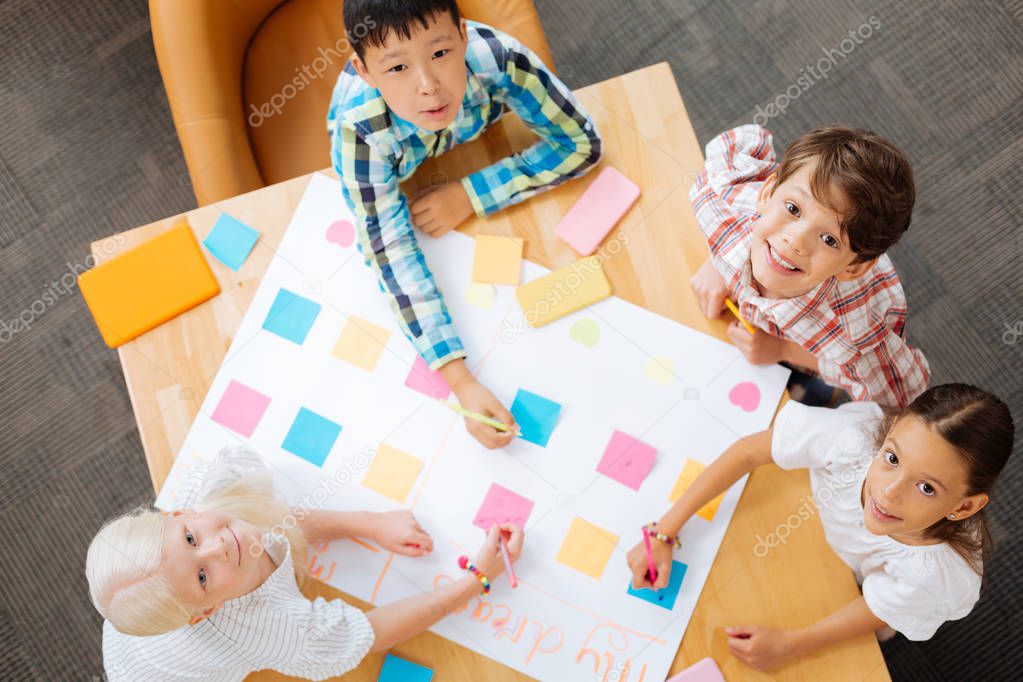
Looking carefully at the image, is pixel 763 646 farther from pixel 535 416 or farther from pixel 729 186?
pixel 729 186

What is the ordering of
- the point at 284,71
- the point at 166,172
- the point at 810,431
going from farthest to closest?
the point at 166,172, the point at 284,71, the point at 810,431

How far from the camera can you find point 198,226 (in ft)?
3.71

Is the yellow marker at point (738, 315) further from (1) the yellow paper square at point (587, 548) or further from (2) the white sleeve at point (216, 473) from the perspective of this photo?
(2) the white sleeve at point (216, 473)

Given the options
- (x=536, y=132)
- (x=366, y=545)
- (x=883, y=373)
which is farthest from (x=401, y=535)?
(x=883, y=373)

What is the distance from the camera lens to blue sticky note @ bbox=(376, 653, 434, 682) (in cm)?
102

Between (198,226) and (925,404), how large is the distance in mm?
1009

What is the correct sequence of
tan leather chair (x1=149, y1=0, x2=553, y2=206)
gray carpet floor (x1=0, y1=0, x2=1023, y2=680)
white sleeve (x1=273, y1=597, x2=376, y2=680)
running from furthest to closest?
gray carpet floor (x1=0, y1=0, x2=1023, y2=680) < tan leather chair (x1=149, y1=0, x2=553, y2=206) < white sleeve (x1=273, y1=597, x2=376, y2=680)

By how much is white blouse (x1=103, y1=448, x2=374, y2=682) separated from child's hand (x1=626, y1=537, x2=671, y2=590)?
0.35m

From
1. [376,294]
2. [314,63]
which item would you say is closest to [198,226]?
[376,294]

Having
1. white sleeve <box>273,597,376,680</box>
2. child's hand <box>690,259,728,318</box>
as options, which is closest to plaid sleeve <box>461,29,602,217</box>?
child's hand <box>690,259,728,318</box>

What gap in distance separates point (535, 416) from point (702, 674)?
15.8 inches

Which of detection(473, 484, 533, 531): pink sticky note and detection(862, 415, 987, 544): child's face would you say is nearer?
detection(862, 415, 987, 544): child's face

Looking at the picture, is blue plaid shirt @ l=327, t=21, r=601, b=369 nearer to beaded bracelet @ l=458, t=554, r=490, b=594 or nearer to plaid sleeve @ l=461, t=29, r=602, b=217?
plaid sleeve @ l=461, t=29, r=602, b=217

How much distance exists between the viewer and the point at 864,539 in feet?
3.27
